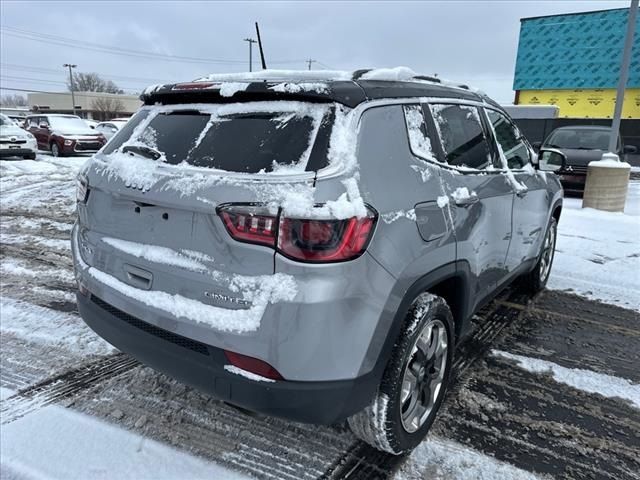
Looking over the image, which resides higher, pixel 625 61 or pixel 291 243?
pixel 625 61

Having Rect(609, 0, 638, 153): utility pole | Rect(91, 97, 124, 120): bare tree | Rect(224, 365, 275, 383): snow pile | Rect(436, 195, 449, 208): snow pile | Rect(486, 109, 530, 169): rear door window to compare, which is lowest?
Rect(224, 365, 275, 383): snow pile

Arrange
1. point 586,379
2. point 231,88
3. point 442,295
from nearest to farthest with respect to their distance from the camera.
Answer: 1. point 231,88
2. point 442,295
3. point 586,379

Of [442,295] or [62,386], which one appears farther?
[62,386]

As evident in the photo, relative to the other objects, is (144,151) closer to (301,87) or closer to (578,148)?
(301,87)

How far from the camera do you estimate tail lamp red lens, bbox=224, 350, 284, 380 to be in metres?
1.88

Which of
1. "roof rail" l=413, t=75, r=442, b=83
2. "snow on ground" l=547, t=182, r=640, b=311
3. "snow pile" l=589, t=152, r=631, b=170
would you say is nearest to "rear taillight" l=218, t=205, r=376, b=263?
"roof rail" l=413, t=75, r=442, b=83

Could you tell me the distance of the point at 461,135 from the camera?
292cm

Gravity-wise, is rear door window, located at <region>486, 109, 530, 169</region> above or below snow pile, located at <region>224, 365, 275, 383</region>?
above

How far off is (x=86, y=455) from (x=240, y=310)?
4.15ft

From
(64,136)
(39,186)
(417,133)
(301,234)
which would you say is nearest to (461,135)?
(417,133)

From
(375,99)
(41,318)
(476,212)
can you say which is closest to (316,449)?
(476,212)

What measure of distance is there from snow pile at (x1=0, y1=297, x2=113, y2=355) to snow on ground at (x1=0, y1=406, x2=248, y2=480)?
854mm

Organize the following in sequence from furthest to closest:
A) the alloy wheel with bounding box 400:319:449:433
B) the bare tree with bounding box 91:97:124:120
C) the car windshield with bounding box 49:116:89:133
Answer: the bare tree with bounding box 91:97:124:120
the car windshield with bounding box 49:116:89:133
the alloy wheel with bounding box 400:319:449:433

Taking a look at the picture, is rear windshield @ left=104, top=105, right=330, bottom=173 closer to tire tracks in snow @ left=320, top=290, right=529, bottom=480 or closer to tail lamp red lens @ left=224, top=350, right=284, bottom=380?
tail lamp red lens @ left=224, top=350, right=284, bottom=380
